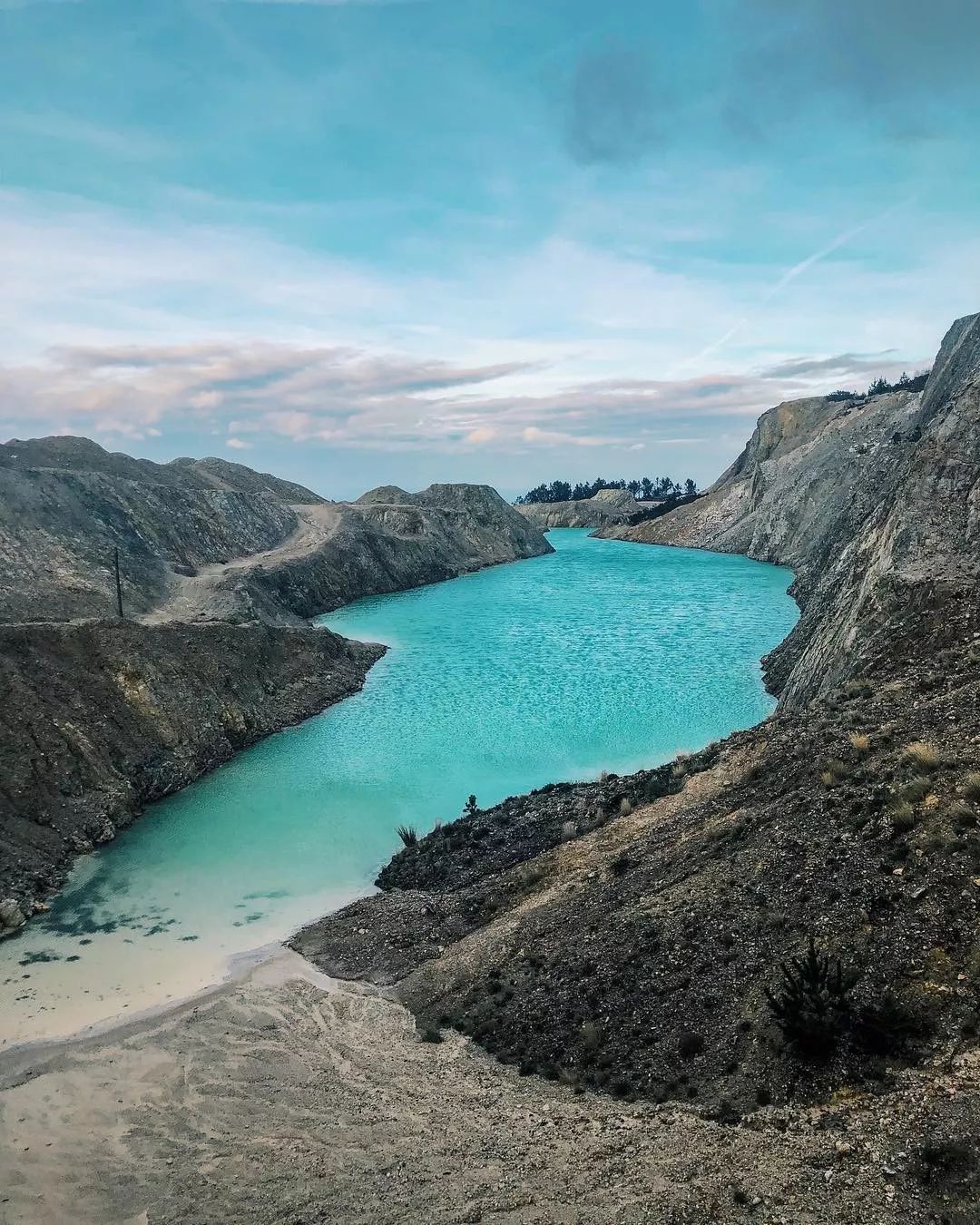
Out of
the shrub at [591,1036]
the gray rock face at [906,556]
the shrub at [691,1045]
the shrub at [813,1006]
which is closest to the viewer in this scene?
the shrub at [813,1006]

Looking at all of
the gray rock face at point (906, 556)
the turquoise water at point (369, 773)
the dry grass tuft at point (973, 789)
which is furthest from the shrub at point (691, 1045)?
the gray rock face at point (906, 556)

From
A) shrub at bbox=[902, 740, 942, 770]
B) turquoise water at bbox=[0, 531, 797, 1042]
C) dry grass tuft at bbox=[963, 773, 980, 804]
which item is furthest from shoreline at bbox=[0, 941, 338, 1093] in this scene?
dry grass tuft at bbox=[963, 773, 980, 804]

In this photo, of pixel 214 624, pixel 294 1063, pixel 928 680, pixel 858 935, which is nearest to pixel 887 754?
pixel 928 680

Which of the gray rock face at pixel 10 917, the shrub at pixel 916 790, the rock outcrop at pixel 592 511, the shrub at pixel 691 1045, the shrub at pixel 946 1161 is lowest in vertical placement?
the gray rock face at pixel 10 917

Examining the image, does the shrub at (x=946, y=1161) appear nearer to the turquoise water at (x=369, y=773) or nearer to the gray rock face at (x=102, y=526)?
the turquoise water at (x=369, y=773)

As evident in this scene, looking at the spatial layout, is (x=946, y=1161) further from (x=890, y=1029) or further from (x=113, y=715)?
(x=113, y=715)

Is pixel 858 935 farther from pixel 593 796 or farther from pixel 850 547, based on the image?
pixel 850 547
